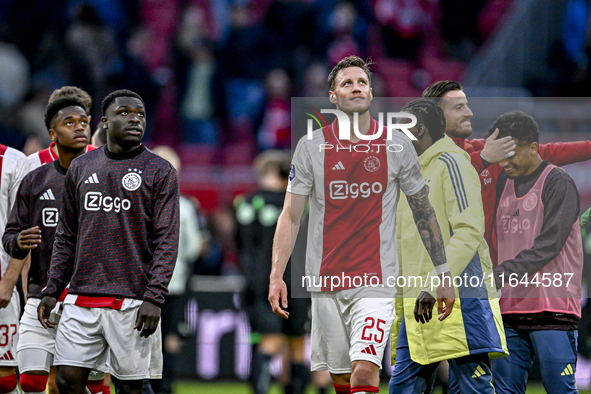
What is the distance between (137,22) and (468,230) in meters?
12.2

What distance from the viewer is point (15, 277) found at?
241 inches

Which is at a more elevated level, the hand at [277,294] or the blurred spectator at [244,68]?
the blurred spectator at [244,68]

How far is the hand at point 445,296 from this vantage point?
17.8 ft

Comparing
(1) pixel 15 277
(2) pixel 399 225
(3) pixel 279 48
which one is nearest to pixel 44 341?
(1) pixel 15 277

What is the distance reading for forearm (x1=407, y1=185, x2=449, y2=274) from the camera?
18.3 feet

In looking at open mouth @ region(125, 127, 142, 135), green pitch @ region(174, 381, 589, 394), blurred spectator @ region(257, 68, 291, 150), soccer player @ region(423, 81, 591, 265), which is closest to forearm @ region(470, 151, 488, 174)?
soccer player @ region(423, 81, 591, 265)

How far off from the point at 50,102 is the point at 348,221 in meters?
2.43

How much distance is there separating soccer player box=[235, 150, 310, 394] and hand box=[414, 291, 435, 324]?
258 centimetres

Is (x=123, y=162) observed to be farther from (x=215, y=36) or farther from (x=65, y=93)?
(x=215, y=36)

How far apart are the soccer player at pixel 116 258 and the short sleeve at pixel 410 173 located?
5.02 ft

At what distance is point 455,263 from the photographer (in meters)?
5.59

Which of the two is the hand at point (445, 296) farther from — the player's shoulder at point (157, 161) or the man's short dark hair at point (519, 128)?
the player's shoulder at point (157, 161)

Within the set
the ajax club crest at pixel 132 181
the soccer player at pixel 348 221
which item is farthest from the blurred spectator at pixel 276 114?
the ajax club crest at pixel 132 181

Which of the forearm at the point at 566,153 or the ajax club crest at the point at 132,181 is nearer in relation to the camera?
the ajax club crest at the point at 132,181
